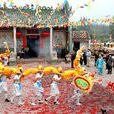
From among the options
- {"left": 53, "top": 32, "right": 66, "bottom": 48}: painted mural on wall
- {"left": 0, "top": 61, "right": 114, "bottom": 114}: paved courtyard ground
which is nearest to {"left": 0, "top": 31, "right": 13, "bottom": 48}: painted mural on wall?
{"left": 53, "top": 32, "right": 66, "bottom": 48}: painted mural on wall

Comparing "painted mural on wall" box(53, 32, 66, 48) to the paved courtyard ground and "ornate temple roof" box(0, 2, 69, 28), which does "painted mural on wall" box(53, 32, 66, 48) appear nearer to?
"ornate temple roof" box(0, 2, 69, 28)

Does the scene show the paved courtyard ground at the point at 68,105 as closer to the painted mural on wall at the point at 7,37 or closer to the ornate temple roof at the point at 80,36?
the painted mural on wall at the point at 7,37

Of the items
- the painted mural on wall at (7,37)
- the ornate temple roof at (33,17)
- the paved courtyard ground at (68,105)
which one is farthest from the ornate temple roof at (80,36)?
the paved courtyard ground at (68,105)

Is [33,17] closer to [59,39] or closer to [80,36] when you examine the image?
[59,39]

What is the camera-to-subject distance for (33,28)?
31531 mm

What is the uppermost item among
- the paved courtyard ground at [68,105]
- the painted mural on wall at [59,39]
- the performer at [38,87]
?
the painted mural on wall at [59,39]

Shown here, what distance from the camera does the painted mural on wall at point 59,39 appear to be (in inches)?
1286

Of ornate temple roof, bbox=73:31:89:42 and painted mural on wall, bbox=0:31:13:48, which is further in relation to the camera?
ornate temple roof, bbox=73:31:89:42

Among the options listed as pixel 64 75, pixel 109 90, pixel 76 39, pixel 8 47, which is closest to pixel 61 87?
pixel 109 90

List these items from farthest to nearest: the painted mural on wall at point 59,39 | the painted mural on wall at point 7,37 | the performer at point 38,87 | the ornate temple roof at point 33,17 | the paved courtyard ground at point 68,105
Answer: the painted mural on wall at point 59,39 → the painted mural on wall at point 7,37 → the ornate temple roof at point 33,17 → the performer at point 38,87 → the paved courtyard ground at point 68,105

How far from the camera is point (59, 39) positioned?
3288 cm

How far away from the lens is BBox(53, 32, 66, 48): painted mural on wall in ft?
107

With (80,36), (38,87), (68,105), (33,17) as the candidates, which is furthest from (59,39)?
(68,105)

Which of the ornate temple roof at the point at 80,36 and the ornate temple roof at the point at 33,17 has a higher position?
the ornate temple roof at the point at 33,17
